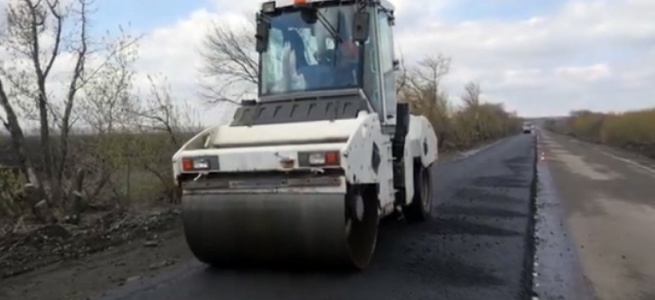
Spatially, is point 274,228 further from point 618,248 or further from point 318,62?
point 618,248

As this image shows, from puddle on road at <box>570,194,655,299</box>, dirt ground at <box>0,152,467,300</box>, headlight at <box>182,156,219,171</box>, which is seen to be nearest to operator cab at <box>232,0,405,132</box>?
headlight at <box>182,156,219,171</box>

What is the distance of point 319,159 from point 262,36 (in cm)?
220

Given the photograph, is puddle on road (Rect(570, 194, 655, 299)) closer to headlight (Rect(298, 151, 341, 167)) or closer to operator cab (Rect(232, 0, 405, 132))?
operator cab (Rect(232, 0, 405, 132))

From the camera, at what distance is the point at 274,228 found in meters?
5.71

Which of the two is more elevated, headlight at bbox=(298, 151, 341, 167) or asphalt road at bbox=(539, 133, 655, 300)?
headlight at bbox=(298, 151, 341, 167)

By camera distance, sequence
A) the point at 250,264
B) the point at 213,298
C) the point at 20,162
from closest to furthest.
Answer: the point at 213,298, the point at 250,264, the point at 20,162

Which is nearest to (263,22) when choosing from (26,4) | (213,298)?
(213,298)

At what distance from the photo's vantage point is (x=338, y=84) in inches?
272

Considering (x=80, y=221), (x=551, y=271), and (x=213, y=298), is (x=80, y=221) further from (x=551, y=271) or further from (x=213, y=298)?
(x=551, y=271)

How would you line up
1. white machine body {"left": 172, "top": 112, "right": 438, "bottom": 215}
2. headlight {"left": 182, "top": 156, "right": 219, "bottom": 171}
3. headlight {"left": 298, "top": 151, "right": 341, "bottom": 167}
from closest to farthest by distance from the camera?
headlight {"left": 298, "top": 151, "right": 341, "bottom": 167} → white machine body {"left": 172, "top": 112, "right": 438, "bottom": 215} → headlight {"left": 182, "top": 156, "right": 219, "bottom": 171}

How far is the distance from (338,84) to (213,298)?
259 centimetres

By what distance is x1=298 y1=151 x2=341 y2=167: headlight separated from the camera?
549 centimetres

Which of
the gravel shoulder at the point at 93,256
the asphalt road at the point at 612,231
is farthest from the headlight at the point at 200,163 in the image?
the asphalt road at the point at 612,231

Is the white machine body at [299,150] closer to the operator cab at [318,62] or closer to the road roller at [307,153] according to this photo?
the road roller at [307,153]
